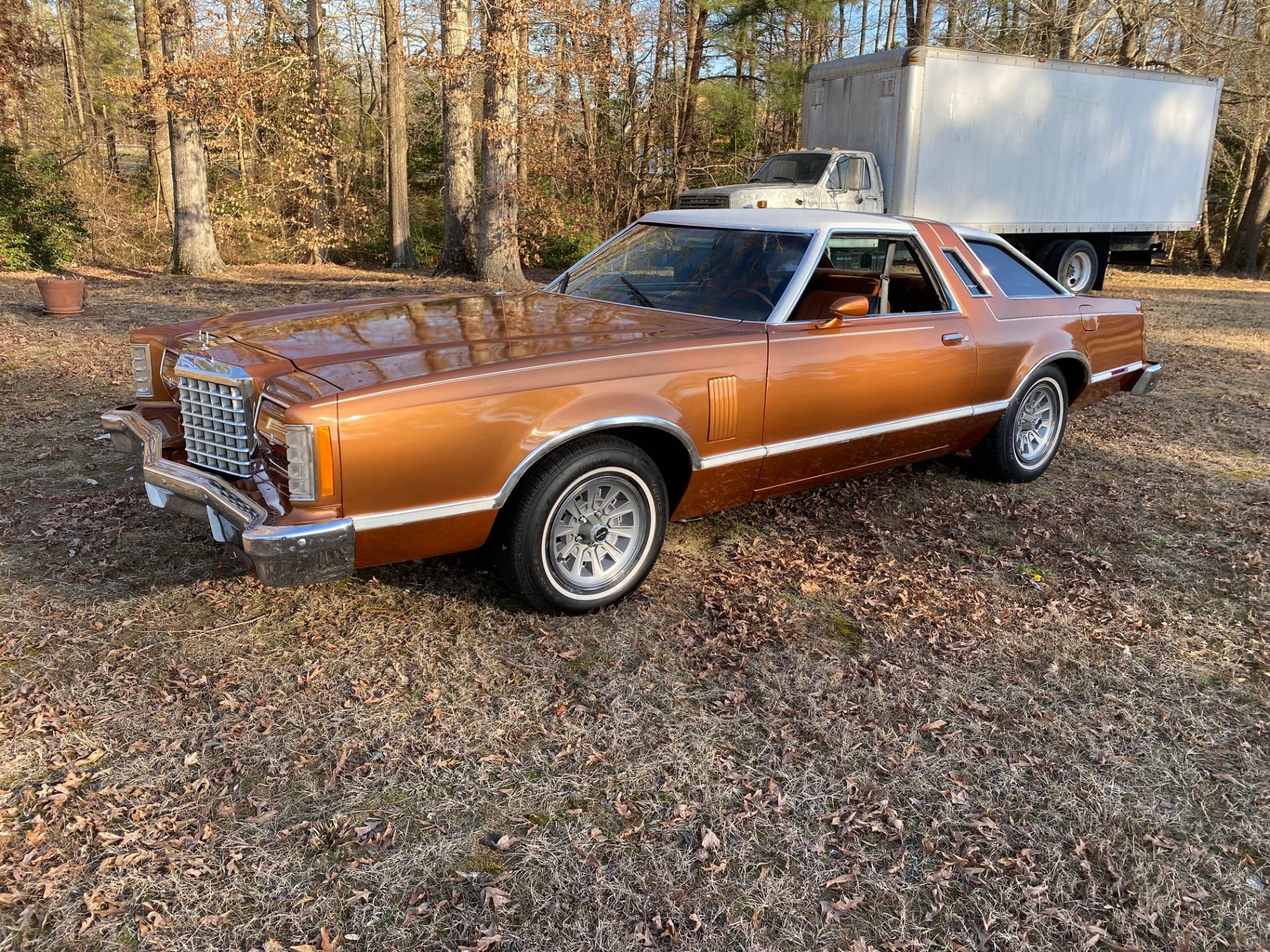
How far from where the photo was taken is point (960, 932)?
7.54 ft

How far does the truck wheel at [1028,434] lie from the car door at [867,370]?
41 centimetres

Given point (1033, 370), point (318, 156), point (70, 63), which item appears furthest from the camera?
point (70, 63)

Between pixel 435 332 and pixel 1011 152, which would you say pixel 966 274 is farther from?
pixel 1011 152

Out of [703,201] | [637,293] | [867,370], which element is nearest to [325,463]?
[637,293]

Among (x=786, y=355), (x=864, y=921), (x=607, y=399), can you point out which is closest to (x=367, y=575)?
(x=607, y=399)

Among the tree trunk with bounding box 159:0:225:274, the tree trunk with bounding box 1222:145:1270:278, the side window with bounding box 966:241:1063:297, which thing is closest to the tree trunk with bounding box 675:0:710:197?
the tree trunk with bounding box 159:0:225:274

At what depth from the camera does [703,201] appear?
13.0 metres

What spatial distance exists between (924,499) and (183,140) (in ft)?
44.9

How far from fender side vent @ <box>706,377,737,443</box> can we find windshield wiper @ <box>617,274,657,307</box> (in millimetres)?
821

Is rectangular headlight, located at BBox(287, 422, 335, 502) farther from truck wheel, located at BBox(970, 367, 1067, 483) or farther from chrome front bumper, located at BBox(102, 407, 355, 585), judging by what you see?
truck wheel, located at BBox(970, 367, 1067, 483)

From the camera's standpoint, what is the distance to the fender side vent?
378 cm

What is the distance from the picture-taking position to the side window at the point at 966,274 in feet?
16.4

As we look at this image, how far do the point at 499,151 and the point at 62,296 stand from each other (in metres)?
5.85

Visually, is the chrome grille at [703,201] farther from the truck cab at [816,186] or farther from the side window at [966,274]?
the side window at [966,274]
